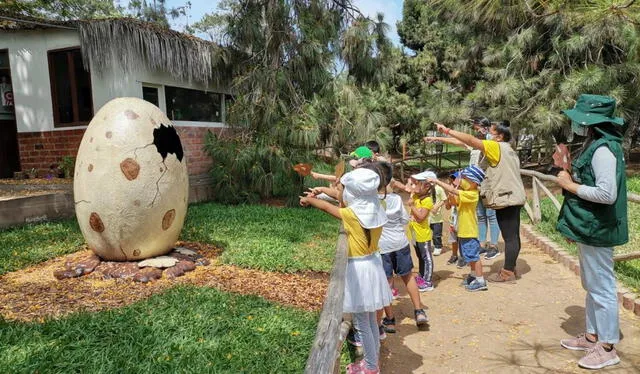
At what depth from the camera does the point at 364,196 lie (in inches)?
117

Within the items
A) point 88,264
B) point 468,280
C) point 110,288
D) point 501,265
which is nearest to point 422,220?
point 468,280

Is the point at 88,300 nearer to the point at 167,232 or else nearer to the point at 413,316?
the point at 167,232

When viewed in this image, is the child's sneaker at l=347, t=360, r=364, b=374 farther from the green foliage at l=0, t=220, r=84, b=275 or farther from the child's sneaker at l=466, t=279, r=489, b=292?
the green foliage at l=0, t=220, r=84, b=275

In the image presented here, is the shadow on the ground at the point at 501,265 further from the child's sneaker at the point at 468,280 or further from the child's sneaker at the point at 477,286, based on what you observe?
the child's sneaker at the point at 477,286

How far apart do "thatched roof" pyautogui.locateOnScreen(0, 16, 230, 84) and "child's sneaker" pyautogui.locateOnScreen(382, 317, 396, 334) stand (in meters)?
7.15

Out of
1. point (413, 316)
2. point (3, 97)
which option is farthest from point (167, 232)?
point (3, 97)

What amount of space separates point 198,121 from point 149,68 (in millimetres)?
1848

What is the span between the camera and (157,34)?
8797 mm

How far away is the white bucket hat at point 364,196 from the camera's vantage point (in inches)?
114

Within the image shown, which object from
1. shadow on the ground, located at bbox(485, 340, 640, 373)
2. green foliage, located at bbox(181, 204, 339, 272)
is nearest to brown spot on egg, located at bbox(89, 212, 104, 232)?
green foliage, located at bbox(181, 204, 339, 272)

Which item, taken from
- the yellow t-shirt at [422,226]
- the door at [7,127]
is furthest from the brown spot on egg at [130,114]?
the door at [7,127]

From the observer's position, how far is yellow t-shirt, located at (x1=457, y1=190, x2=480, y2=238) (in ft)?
15.5

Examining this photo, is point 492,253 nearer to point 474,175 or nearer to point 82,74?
point 474,175

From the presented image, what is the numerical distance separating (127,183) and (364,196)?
2596mm
